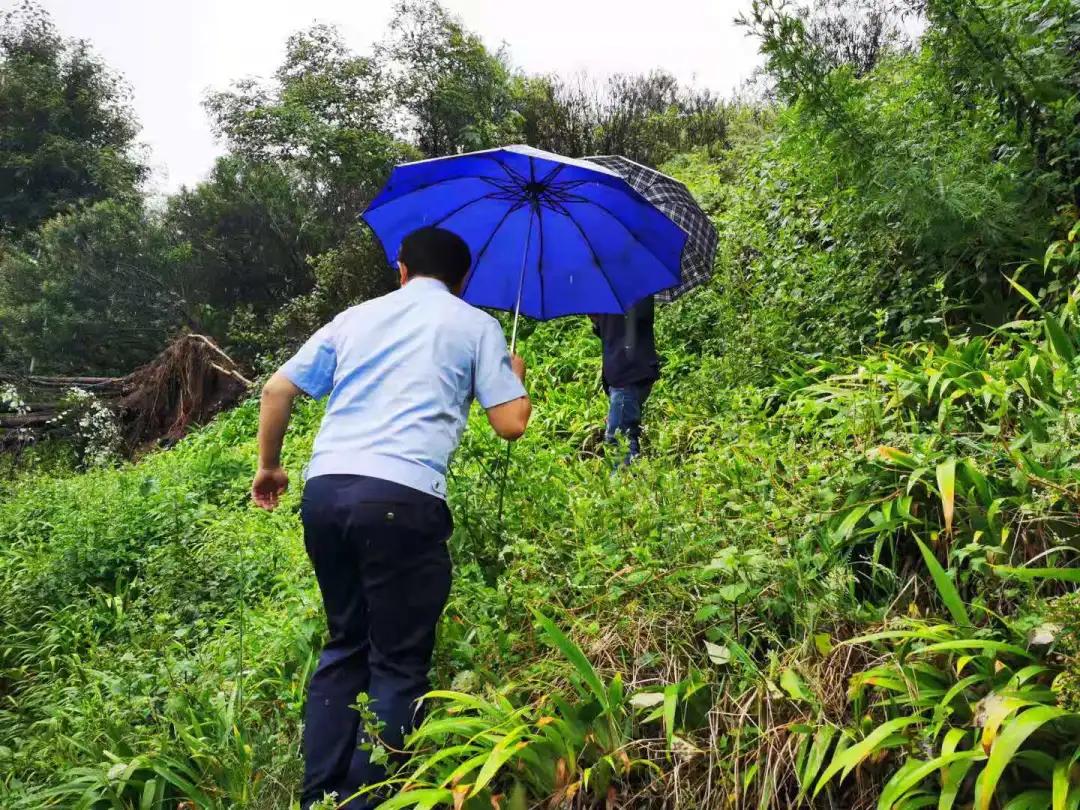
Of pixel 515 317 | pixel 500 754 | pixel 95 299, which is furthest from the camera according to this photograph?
pixel 95 299

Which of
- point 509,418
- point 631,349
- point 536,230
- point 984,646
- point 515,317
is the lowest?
point 984,646

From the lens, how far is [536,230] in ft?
10.7

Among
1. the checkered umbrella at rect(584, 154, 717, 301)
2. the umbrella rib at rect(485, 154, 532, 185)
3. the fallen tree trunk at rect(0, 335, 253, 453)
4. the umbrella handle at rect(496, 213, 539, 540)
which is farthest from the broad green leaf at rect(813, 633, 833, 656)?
the fallen tree trunk at rect(0, 335, 253, 453)

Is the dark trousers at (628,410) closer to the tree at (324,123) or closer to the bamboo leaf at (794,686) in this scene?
the bamboo leaf at (794,686)

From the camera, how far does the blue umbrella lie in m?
3.09

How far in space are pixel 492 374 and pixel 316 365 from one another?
53 cm

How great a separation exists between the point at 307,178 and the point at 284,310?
4107mm

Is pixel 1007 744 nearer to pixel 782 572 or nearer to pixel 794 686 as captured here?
pixel 794 686

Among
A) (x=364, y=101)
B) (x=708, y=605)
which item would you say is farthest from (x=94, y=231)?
(x=708, y=605)

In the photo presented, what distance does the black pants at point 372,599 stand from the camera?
2080 millimetres

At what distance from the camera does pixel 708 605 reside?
8.00 ft

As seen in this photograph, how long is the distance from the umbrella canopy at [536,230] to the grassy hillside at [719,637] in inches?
30.3

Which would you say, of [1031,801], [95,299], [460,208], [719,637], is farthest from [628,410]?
[95,299]

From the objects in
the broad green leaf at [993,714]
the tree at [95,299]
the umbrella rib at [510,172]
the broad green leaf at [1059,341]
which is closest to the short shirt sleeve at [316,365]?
the umbrella rib at [510,172]
